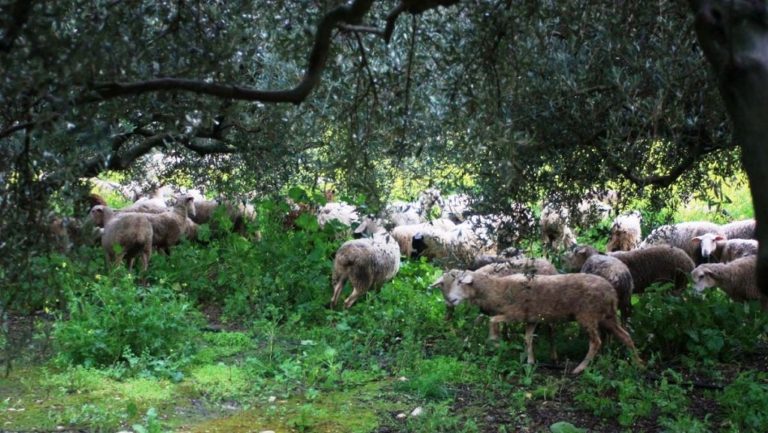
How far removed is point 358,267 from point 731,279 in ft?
13.4

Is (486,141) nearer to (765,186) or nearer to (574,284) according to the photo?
(765,186)

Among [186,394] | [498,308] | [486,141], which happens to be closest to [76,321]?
[186,394]

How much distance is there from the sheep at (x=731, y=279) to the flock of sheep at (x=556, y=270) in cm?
1

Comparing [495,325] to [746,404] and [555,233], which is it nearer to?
[746,404]

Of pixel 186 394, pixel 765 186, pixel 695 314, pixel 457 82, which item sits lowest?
pixel 186 394

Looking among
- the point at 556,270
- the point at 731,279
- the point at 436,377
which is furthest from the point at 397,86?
the point at 731,279

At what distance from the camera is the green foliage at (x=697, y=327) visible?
851 centimetres

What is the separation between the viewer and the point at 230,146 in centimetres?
1023

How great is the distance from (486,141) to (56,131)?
232 cm

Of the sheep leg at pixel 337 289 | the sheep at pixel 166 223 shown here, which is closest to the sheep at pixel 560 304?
the sheep leg at pixel 337 289

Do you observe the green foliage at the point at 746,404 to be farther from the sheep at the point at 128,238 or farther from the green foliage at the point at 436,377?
the sheep at the point at 128,238

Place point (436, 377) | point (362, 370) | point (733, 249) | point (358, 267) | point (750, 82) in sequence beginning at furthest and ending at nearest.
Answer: point (733, 249) → point (358, 267) → point (362, 370) → point (436, 377) → point (750, 82)

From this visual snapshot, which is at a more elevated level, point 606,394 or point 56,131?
point 56,131

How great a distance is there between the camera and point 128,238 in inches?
472
